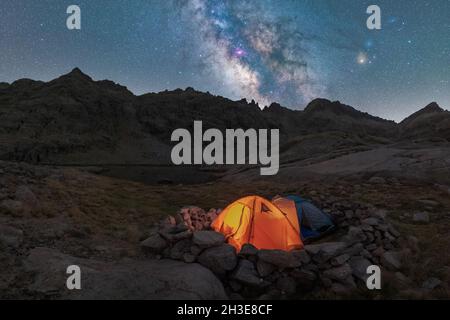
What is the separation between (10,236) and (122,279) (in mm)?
4130

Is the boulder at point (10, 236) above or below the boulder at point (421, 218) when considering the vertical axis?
above

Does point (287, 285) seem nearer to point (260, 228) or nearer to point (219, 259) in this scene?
point (219, 259)

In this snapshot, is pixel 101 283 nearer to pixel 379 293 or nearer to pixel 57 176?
pixel 379 293

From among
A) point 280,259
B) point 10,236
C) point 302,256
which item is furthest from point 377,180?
point 10,236

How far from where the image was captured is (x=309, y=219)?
46.7ft

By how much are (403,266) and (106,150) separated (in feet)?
486

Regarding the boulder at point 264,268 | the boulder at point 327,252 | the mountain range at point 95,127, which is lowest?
the boulder at point 264,268

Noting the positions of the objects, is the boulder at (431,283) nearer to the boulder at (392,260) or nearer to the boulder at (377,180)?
the boulder at (392,260)

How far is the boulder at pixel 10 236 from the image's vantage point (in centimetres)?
905

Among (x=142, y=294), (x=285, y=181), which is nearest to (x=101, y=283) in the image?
(x=142, y=294)

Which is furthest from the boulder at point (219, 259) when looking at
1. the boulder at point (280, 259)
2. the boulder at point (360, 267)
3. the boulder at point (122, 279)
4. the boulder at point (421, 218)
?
the boulder at point (421, 218)

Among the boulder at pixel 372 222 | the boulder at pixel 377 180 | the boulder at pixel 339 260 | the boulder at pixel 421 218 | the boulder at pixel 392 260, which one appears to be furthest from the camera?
the boulder at pixel 377 180

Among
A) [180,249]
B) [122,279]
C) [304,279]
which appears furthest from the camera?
[180,249]

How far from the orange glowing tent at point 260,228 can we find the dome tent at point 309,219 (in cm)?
166
